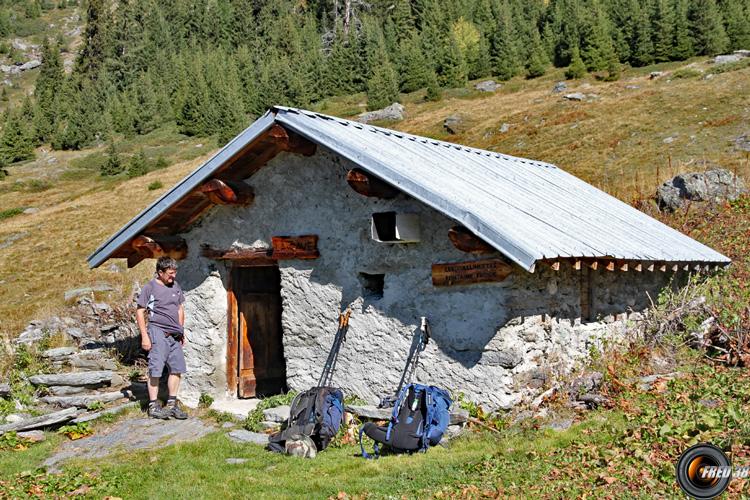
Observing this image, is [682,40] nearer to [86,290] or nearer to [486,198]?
[86,290]

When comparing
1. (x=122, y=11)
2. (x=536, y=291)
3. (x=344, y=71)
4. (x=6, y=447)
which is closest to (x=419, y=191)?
(x=536, y=291)

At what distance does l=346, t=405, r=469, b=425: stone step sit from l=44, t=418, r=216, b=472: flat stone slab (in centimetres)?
180

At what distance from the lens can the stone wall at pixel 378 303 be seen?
23.8 ft

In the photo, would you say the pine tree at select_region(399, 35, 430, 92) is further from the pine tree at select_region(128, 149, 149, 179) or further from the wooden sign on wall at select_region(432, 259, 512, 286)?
the wooden sign on wall at select_region(432, 259, 512, 286)

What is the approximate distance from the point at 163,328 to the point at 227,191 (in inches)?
74.3

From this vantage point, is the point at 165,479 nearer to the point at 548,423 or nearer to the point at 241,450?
the point at 241,450

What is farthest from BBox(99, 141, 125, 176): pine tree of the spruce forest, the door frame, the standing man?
the standing man

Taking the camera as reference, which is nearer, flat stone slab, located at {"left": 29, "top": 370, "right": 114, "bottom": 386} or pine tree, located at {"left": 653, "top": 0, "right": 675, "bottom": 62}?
flat stone slab, located at {"left": 29, "top": 370, "right": 114, "bottom": 386}

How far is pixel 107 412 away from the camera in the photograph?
8.88 metres

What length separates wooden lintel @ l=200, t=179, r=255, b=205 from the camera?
8.73 m

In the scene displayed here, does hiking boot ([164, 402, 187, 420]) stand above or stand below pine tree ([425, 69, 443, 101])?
below

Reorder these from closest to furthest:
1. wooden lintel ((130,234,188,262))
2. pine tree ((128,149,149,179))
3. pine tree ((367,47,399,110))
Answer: wooden lintel ((130,234,188,262))
pine tree ((128,149,149,179))
pine tree ((367,47,399,110))

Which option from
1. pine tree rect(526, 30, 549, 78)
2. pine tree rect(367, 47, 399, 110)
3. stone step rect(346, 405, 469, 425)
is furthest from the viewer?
pine tree rect(526, 30, 549, 78)

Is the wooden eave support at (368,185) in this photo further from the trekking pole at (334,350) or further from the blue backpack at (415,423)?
the blue backpack at (415,423)
